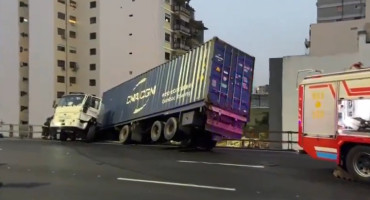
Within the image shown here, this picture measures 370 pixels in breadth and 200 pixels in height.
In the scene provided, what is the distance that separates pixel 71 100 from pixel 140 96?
5860 mm

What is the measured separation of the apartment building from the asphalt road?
48529mm

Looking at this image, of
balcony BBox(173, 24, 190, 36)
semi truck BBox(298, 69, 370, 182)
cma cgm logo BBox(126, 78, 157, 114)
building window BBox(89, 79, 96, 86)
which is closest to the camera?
semi truck BBox(298, 69, 370, 182)

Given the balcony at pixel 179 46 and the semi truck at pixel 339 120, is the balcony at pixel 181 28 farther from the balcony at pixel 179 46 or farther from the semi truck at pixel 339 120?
the semi truck at pixel 339 120

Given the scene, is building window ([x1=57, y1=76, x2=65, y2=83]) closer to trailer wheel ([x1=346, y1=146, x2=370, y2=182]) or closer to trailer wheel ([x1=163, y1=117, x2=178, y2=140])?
trailer wheel ([x1=163, y1=117, x2=178, y2=140])

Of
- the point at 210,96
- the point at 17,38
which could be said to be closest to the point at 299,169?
the point at 210,96

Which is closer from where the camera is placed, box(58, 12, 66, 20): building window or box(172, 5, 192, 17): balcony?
box(172, 5, 192, 17): balcony

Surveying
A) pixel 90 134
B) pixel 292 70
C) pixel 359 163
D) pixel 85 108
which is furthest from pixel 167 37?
pixel 359 163

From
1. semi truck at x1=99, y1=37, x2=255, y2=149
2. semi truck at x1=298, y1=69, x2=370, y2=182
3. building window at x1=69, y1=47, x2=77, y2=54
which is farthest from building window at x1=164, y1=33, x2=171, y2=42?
semi truck at x1=298, y1=69, x2=370, y2=182

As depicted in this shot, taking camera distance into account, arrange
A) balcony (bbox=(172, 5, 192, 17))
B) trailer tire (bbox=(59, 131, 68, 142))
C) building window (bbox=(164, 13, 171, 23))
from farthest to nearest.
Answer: balcony (bbox=(172, 5, 192, 17))
building window (bbox=(164, 13, 171, 23))
trailer tire (bbox=(59, 131, 68, 142))

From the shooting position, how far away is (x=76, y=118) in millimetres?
27031

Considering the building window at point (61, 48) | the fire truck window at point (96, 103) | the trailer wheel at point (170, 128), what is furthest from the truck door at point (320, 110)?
the building window at point (61, 48)

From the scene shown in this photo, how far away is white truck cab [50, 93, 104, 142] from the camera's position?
89.0ft

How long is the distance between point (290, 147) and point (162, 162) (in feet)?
35.0

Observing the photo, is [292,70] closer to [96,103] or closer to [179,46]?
[96,103]
